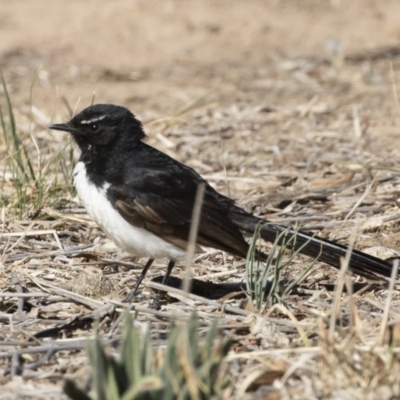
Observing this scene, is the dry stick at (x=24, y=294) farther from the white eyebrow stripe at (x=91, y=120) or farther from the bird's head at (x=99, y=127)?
the white eyebrow stripe at (x=91, y=120)

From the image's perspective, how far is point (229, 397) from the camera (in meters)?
4.18

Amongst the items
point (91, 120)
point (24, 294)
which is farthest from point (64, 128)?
point (24, 294)

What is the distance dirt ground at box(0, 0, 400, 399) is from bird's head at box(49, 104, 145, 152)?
0.78 metres

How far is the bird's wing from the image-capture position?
6082 mm

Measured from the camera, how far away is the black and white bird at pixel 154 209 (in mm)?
6066

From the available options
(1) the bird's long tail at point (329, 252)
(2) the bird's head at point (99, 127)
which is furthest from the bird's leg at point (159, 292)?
(2) the bird's head at point (99, 127)

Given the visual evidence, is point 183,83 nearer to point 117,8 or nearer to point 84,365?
point 117,8

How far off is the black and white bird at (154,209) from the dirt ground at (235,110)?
1.01ft

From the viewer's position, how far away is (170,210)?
6.19 meters

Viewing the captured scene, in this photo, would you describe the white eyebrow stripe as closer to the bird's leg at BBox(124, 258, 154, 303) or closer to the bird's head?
the bird's head

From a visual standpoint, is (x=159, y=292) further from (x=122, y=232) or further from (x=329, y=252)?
(x=329, y=252)

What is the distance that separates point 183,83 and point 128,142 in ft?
19.9

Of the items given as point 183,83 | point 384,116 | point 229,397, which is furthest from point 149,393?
point 183,83

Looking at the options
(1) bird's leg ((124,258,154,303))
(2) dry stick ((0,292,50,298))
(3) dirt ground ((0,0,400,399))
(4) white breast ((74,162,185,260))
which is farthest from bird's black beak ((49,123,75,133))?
(2) dry stick ((0,292,50,298))
